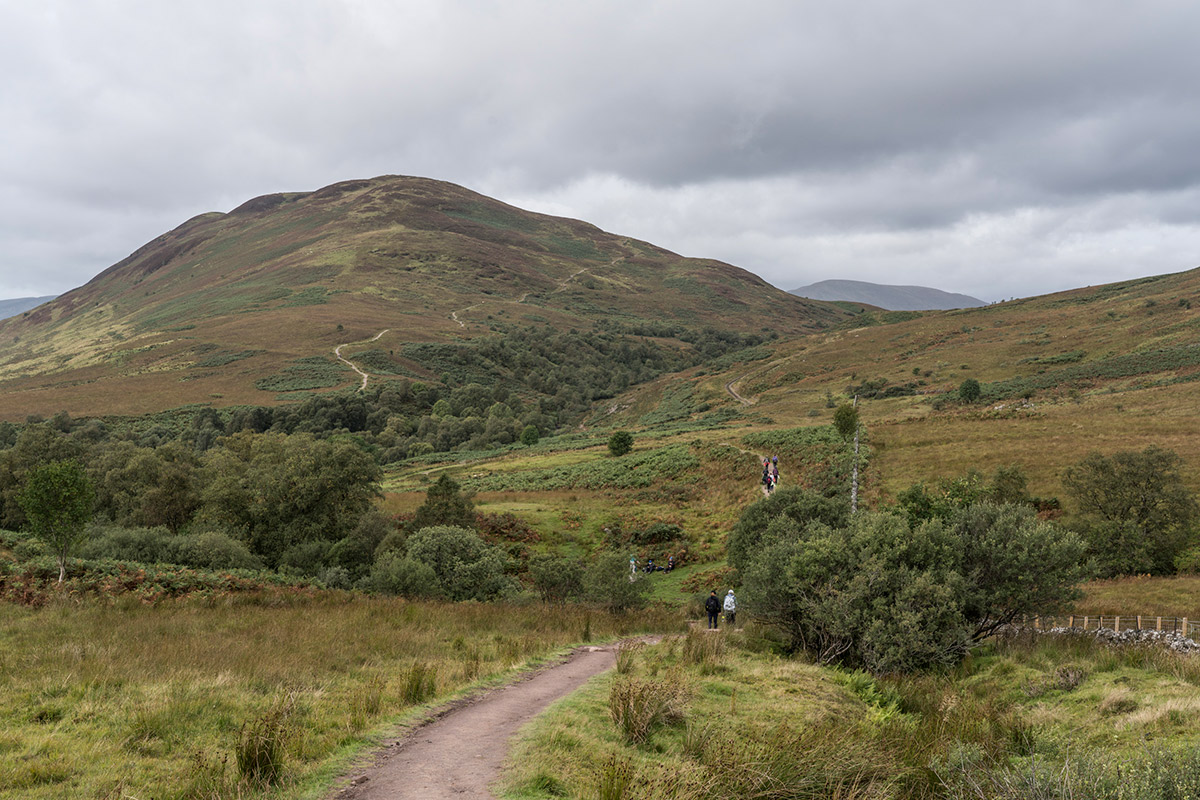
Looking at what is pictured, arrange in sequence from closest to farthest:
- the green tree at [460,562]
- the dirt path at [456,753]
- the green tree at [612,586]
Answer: the dirt path at [456,753] → the green tree at [460,562] → the green tree at [612,586]

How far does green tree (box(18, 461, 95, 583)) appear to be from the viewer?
61.4 ft

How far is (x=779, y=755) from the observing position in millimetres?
6742

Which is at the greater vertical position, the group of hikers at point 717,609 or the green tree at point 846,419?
the green tree at point 846,419

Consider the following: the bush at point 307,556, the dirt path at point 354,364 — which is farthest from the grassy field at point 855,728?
the dirt path at point 354,364

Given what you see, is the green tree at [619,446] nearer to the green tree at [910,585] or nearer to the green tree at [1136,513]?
the green tree at [1136,513]

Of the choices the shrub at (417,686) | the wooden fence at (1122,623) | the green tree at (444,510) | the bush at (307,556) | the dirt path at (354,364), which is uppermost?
the dirt path at (354,364)

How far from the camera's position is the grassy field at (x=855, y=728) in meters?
6.11

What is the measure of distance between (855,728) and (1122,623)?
1506cm

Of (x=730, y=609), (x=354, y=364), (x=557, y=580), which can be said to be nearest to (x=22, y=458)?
(x=557, y=580)

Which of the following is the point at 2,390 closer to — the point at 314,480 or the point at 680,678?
the point at 314,480

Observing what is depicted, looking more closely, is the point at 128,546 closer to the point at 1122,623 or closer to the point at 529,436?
the point at 1122,623

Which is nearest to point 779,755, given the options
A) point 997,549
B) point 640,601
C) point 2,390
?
point 997,549

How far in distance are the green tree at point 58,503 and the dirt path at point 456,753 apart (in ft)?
53.8

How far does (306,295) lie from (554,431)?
111 metres
